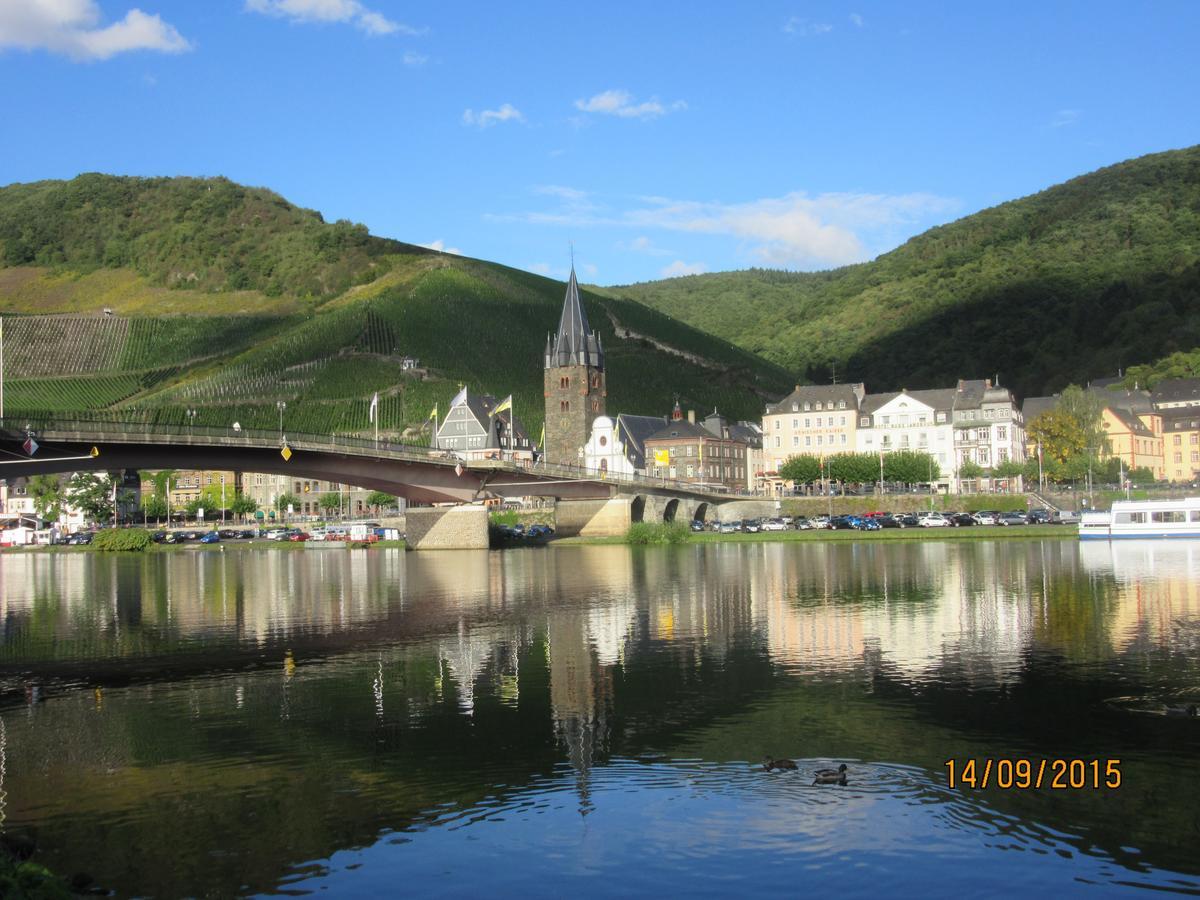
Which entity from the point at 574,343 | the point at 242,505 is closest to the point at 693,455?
the point at 574,343

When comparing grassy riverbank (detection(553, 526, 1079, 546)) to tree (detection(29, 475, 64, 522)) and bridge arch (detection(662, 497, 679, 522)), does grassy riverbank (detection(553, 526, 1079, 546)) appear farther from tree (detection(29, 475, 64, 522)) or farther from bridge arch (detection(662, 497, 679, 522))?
tree (detection(29, 475, 64, 522))

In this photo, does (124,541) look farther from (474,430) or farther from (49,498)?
(474,430)

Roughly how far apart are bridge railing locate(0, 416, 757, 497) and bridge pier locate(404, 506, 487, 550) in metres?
5.49

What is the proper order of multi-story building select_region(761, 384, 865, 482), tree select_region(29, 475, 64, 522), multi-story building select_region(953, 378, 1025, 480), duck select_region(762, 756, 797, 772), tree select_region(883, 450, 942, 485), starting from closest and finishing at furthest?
1. duck select_region(762, 756, 797, 772)
2. tree select_region(883, 450, 942, 485)
3. multi-story building select_region(953, 378, 1025, 480)
4. multi-story building select_region(761, 384, 865, 482)
5. tree select_region(29, 475, 64, 522)

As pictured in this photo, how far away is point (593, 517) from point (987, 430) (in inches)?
1959

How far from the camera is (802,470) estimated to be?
142m

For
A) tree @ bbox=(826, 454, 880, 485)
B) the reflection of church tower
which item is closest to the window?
tree @ bbox=(826, 454, 880, 485)

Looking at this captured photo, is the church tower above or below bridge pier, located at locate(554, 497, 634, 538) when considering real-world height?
above

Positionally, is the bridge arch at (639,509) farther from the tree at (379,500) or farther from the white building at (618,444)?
the tree at (379,500)

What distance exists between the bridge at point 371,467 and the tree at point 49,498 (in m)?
68.8

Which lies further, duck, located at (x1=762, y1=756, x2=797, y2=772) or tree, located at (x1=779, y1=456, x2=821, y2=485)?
tree, located at (x1=779, y1=456, x2=821, y2=485)

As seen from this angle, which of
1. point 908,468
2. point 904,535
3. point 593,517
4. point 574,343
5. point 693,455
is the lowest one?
point 904,535

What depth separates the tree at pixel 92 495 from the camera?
165500 millimetres

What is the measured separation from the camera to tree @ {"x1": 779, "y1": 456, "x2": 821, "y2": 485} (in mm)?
140750
